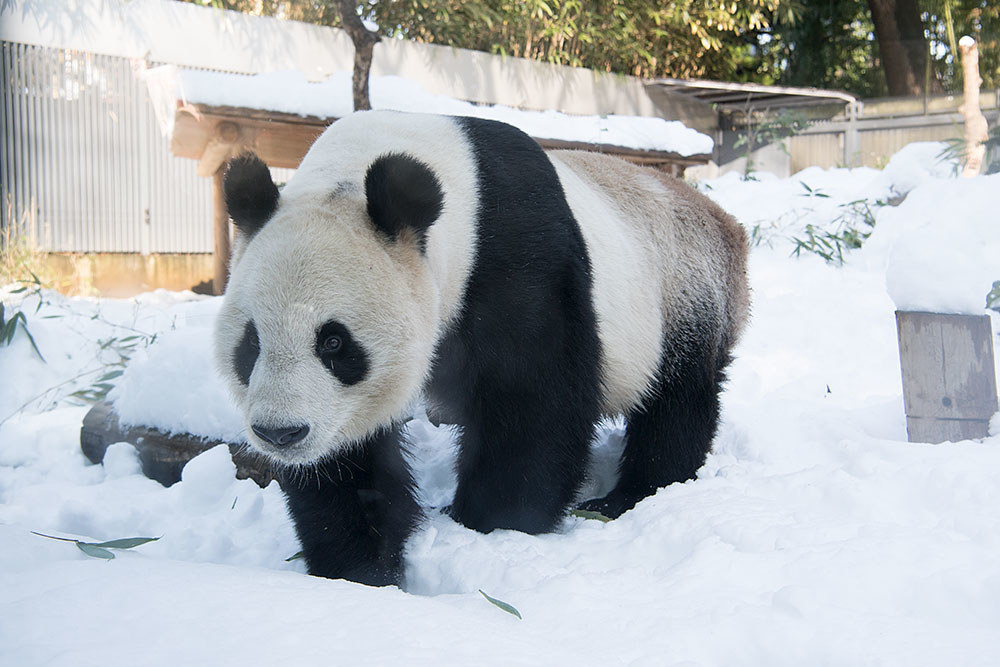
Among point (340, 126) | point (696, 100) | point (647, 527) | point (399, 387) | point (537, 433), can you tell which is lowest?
point (647, 527)

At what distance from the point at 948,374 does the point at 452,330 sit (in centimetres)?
179

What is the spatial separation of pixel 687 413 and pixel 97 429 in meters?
2.23

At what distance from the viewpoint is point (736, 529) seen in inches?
79.3

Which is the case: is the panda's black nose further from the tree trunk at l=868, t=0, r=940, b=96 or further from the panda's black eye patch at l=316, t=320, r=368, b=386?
the tree trunk at l=868, t=0, r=940, b=96

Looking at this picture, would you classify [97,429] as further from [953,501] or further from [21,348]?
[953,501]

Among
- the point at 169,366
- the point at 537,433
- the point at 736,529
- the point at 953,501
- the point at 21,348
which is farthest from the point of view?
the point at 21,348

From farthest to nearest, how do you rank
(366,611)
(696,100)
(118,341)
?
1. (696,100)
2. (118,341)
3. (366,611)

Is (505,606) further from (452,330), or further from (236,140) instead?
(236,140)

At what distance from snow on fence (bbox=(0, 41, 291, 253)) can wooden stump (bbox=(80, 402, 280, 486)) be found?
15.1ft

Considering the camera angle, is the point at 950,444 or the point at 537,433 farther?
the point at 950,444

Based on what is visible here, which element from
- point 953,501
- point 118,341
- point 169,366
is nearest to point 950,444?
point 953,501

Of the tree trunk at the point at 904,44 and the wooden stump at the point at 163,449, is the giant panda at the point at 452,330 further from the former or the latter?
the tree trunk at the point at 904,44

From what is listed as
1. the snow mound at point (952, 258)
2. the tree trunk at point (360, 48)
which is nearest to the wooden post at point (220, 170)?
the tree trunk at point (360, 48)

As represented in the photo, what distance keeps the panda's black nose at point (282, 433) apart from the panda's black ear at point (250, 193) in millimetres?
532
